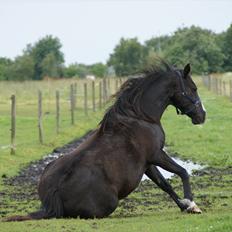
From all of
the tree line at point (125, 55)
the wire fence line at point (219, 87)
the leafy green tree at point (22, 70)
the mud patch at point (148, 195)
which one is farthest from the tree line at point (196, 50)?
the mud patch at point (148, 195)

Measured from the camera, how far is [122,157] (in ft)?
34.6

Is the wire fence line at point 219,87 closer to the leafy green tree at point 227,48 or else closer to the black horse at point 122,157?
the leafy green tree at point 227,48

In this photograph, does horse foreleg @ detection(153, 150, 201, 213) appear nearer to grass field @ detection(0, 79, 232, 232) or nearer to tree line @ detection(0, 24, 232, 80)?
grass field @ detection(0, 79, 232, 232)

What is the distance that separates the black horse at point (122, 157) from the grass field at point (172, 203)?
37cm

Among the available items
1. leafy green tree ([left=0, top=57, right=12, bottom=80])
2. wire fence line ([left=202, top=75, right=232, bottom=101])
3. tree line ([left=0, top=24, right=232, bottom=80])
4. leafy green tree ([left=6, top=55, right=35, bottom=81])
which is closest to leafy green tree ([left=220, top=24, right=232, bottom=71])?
tree line ([left=0, top=24, right=232, bottom=80])

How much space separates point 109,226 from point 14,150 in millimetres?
13570

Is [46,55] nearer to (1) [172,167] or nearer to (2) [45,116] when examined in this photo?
(2) [45,116]

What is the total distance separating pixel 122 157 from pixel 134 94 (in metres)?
1.18

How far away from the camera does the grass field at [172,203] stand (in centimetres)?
923

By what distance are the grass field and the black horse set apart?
1.22 feet

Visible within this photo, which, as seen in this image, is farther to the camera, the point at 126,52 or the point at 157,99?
the point at 126,52

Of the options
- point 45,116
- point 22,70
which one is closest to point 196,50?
point 22,70

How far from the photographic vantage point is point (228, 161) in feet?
62.0

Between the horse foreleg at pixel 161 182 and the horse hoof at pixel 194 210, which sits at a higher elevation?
the horse foreleg at pixel 161 182
